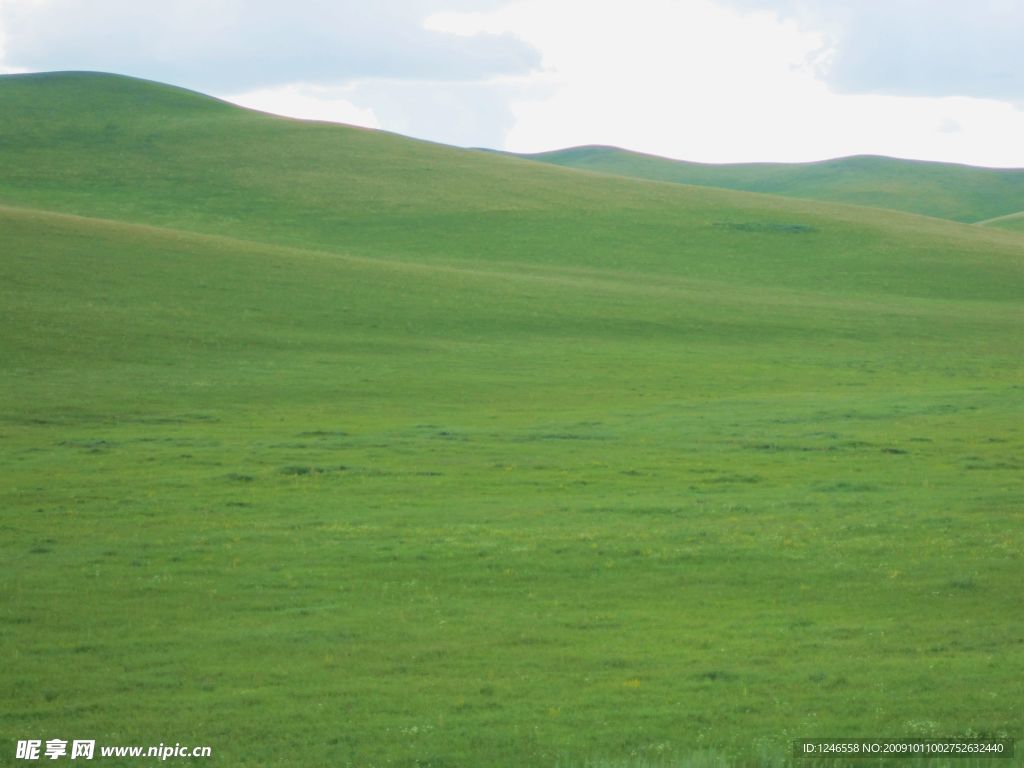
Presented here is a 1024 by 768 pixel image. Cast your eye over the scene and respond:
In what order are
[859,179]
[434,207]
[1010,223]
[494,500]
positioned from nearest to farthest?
[494,500]
[434,207]
[1010,223]
[859,179]

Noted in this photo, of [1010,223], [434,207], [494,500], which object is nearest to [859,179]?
[1010,223]

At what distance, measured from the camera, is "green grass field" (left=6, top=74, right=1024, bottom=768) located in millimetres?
8367

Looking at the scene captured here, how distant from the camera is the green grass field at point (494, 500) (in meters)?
8.37

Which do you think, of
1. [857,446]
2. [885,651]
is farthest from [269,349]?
[885,651]

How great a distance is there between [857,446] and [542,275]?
25539mm

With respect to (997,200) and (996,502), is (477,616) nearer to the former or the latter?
(996,502)

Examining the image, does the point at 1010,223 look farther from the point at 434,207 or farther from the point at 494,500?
the point at 494,500

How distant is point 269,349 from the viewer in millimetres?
30438

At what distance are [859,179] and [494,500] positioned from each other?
13378 cm

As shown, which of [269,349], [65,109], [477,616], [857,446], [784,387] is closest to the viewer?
[477,616]

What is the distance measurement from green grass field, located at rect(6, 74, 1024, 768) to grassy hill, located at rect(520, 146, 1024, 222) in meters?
83.8

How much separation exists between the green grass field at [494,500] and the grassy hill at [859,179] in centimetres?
8376

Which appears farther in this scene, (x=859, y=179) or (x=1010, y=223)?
(x=859, y=179)

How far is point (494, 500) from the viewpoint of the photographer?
51.9 feet
